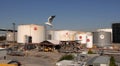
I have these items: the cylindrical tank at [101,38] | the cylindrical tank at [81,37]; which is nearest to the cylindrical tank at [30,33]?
the cylindrical tank at [81,37]

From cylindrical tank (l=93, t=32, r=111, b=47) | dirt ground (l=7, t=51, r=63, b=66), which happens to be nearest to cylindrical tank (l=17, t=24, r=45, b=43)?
cylindrical tank (l=93, t=32, r=111, b=47)

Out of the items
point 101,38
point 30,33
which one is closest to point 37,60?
point 30,33

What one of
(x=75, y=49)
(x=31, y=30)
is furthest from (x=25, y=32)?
(x=75, y=49)

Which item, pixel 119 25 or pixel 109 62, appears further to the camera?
pixel 119 25

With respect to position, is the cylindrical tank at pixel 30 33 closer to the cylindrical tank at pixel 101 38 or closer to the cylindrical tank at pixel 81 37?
the cylindrical tank at pixel 81 37

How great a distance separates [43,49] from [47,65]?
22593 millimetres

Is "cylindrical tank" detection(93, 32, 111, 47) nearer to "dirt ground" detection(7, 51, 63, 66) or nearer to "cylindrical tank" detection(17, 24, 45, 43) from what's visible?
"cylindrical tank" detection(17, 24, 45, 43)

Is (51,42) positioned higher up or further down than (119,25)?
further down

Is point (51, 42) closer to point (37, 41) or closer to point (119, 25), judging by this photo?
point (37, 41)

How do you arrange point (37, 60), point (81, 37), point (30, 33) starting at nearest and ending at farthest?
point (37, 60), point (30, 33), point (81, 37)

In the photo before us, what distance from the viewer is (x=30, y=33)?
60219 mm

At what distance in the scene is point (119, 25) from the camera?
70.0m

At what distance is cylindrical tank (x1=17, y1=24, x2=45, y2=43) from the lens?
60125 millimetres

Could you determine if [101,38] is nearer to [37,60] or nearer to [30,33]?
[30,33]
